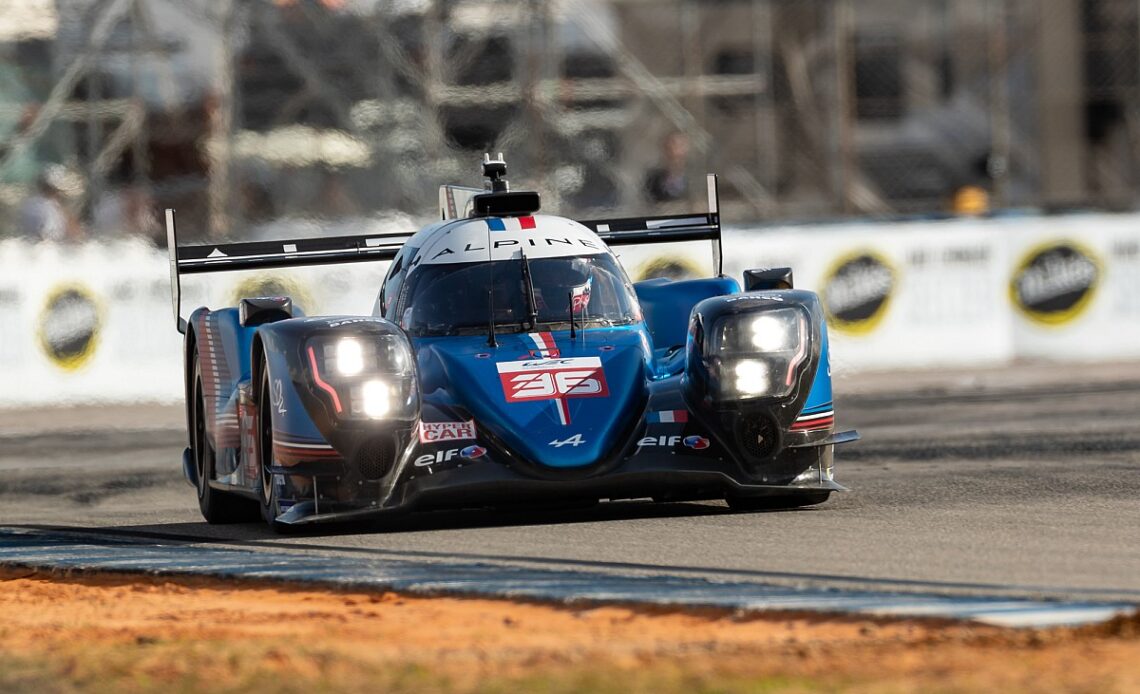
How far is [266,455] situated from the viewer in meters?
9.05

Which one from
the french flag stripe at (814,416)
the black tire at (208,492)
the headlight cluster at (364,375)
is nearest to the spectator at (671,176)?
the black tire at (208,492)

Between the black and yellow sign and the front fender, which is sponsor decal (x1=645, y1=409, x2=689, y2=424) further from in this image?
the black and yellow sign

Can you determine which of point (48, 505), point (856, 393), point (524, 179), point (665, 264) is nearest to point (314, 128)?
point (524, 179)

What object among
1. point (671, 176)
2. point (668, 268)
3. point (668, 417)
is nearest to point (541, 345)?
point (668, 417)

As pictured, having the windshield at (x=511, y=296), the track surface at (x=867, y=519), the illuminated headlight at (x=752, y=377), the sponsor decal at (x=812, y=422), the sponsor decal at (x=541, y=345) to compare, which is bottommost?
the track surface at (x=867, y=519)

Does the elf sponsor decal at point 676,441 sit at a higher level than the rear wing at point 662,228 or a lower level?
lower

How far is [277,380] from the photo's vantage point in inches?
Result: 339

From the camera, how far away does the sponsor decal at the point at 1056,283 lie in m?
19.3

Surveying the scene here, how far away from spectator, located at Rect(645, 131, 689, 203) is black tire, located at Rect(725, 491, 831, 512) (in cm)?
1088

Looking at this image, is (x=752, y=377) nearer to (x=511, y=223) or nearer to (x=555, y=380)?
(x=555, y=380)

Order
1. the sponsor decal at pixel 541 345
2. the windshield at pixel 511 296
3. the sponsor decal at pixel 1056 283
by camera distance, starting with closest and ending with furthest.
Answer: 1. the sponsor decal at pixel 541 345
2. the windshield at pixel 511 296
3. the sponsor decal at pixel 1056 283

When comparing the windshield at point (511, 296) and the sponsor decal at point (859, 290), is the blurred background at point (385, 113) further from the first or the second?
the windshield at point (511, 296)

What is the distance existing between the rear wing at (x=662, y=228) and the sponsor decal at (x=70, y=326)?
29.0ft

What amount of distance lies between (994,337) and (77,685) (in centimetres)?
1498
